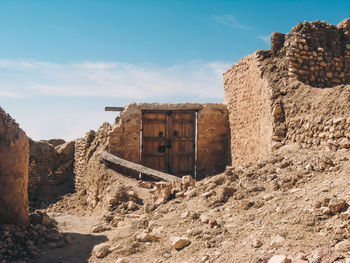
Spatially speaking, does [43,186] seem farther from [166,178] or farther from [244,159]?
[244,159]

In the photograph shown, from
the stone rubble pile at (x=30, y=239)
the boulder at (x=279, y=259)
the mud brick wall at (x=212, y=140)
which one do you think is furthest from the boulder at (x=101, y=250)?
the mud brick wall at (x=212, y=140)

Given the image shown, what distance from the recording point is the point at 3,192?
5.06 metres

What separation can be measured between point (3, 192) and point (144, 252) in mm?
2312

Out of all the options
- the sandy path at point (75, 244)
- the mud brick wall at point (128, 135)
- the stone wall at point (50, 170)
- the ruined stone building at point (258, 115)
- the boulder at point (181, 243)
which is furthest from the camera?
the stone wall at point (50, 170)

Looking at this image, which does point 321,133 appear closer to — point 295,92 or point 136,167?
point 295,92

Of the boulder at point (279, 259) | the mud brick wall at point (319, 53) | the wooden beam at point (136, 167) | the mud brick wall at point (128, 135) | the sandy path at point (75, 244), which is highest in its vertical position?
the mud brick wall at point (319, 53)

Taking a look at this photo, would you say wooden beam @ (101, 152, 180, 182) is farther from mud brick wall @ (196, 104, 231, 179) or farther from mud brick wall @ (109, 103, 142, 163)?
mud brick wall @ (196, 104, 231, 179)

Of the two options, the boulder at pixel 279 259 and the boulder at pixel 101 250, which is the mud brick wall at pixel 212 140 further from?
the boulder at pixel 279 259

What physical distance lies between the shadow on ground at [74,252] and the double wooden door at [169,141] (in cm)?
524

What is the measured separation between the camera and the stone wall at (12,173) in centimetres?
509

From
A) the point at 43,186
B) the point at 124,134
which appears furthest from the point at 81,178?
the point at 124,134

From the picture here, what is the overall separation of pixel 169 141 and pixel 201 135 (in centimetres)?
108

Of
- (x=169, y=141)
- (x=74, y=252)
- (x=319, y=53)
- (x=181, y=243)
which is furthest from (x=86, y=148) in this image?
(x=181, y=243)

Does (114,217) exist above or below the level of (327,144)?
below
